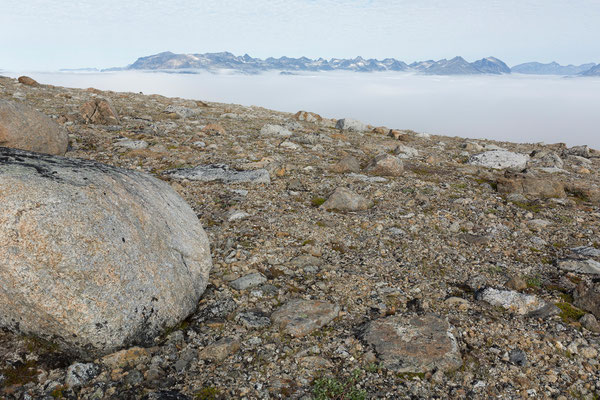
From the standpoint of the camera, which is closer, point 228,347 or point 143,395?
point 143,395

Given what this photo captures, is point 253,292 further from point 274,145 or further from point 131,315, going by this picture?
point 274,145

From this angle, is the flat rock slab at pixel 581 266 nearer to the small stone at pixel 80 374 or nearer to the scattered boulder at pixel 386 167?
the scattered boulder at pixel 386 167

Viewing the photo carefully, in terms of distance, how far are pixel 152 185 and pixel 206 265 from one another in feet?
5.22

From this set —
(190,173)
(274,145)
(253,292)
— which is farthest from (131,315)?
(274,145)

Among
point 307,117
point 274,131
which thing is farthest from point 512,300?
point 307,117

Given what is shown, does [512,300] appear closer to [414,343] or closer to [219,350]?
[414,343]

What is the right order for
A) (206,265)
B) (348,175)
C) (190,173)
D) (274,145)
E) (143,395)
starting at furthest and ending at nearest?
(274,145) < (348,175) < (190,173) < (206,265) < (143,395)

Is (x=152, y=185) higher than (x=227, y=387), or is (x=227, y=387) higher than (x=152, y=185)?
(x=152, y=185)

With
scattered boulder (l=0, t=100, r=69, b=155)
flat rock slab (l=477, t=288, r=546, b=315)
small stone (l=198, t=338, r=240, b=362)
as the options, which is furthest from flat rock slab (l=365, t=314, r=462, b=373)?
scattered boulder (l=0, t=100, r=69, b=155)

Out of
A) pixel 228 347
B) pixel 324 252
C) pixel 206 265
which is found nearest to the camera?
pixel 228 347

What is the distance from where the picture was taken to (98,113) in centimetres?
1709

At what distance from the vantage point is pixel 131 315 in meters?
4.75

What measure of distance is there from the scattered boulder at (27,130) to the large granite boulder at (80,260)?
21.6 ft

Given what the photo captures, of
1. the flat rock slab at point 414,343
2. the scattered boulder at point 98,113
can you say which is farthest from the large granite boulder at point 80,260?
the scattered boulder at point 98,113
